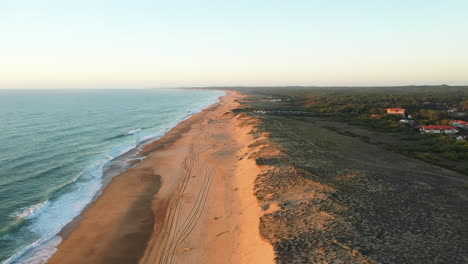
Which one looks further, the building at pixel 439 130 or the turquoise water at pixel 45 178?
the building at pixel 439 130

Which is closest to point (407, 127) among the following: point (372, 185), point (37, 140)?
point (372, 185)

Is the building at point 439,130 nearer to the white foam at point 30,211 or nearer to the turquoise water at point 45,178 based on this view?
the turquoise water at point 45,178

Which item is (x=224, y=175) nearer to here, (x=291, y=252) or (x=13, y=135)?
(x=291, y=252)

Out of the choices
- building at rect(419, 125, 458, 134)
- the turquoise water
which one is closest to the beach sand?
the turquoise water

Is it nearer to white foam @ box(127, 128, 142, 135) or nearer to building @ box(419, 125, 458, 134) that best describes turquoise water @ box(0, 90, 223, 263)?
white foam @ box(127, 128, 142, 135)

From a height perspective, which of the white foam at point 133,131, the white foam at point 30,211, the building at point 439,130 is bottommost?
the white foam at point 30,211

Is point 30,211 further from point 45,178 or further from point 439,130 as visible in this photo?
point 439,130

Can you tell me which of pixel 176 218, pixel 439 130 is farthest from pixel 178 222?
pixel 439 130

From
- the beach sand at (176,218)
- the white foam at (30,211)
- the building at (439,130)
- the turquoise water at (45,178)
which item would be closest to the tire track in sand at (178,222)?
the beach sand at (176,218)

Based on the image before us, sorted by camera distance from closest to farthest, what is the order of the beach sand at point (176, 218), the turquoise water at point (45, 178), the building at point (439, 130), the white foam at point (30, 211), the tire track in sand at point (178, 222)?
the beach sand at point (176, 218)
the tire track in sand at point (178, 222)
the turquoise water at point (45, 178)
the white foam at point (30, 211)
the building at point (439, 130)

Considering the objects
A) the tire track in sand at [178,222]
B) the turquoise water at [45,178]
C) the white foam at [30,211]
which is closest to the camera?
the tire track in sand at [178,222]
